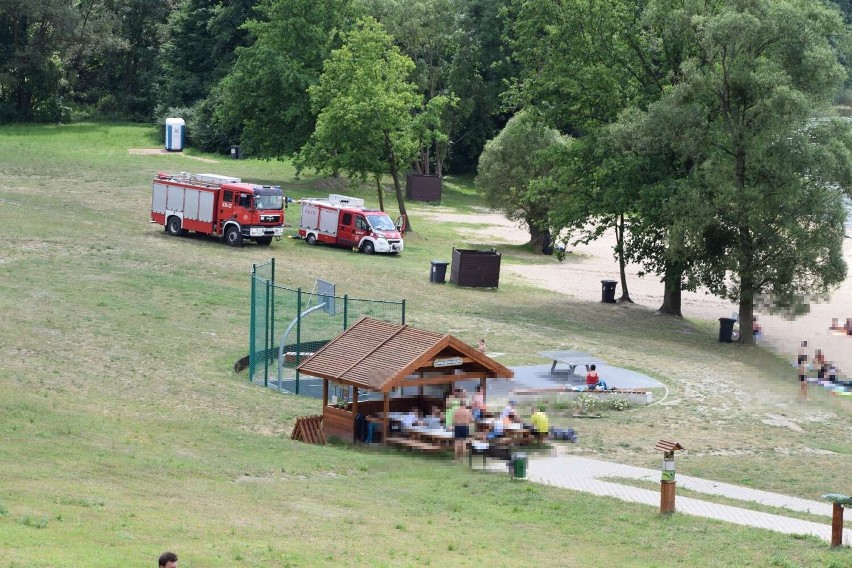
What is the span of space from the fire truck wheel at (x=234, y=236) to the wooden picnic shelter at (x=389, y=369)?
89.4 feet

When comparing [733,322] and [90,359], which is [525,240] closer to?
[733,322]

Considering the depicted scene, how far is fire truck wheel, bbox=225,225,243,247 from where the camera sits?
170 feet

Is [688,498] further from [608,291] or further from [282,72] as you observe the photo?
[282,72]

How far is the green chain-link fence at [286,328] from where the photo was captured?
29.9 m

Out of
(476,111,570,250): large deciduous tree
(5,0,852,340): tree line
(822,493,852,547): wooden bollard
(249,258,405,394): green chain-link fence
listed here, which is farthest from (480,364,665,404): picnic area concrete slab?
(476,111,570,250): large deciduous tree

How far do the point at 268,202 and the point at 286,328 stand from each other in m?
21.9

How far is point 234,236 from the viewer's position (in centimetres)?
5194

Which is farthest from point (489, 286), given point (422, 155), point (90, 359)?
point (422, 155)

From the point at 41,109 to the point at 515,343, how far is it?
210 feet

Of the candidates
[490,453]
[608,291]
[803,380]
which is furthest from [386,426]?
[608,291]

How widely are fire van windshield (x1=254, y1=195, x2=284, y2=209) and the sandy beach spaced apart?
11.2 m

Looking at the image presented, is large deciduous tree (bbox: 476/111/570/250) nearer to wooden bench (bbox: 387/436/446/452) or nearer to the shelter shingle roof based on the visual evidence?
the shelter shingle roof

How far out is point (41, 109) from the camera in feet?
298

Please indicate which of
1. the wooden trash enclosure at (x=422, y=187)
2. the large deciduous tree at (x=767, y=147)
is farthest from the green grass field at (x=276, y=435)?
the wooden trash enclosure at (x=422, y=187)
